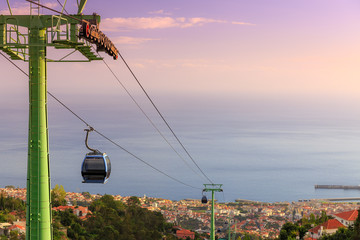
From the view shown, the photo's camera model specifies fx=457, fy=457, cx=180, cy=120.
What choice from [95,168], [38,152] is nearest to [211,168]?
[95,168]

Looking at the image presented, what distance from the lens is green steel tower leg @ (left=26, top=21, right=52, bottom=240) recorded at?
21.6 ft

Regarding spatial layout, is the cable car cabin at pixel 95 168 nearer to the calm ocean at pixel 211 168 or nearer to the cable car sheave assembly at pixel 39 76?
the cable car sheave assembly at pixel 39 76

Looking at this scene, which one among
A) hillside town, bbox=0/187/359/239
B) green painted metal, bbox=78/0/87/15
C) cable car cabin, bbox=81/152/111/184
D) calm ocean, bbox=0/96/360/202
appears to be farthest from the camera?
calm ocean, bbox=0/96/360/202

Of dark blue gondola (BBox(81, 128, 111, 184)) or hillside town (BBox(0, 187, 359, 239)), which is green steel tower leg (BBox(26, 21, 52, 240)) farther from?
hillside town (BBox(0, 187, 359, 239))

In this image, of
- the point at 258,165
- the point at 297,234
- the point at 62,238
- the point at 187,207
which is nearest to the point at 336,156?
the point at 258,165

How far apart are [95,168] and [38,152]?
144 centimetres

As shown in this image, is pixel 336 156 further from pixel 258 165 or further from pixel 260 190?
pixel 260 190

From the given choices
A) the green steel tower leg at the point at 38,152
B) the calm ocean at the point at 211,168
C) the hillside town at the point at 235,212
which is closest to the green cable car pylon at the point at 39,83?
the green steel tower leg at the point at 38,152

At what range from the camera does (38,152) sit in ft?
21.6

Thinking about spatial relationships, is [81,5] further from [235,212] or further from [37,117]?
[235,212]

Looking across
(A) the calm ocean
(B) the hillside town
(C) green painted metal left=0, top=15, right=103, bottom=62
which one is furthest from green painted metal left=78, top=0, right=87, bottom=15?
(A) the calm ocean

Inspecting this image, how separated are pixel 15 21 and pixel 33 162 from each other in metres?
2.15

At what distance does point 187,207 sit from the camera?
103500 mm

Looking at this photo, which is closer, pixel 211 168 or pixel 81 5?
pixel 81 5
